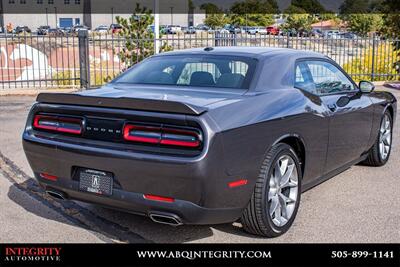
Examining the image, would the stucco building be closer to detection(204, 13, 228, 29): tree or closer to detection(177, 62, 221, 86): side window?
detection(204, 13, 228, 29): tree

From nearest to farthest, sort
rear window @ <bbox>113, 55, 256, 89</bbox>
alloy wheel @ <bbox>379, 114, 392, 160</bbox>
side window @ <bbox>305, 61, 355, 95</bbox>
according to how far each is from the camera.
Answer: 1. rear window @ <bbox>113, 55, 256, 89</bbox>
2. side window @ <bbox>305, 61, 355, 95</bbox>
3. alloy wheel @ <bbox>379, 114, 392, 160</bbox>

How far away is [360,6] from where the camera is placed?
85812mm

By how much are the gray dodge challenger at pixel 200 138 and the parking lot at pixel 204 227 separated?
29cm

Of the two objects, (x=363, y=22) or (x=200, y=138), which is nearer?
(x=200, y=138)

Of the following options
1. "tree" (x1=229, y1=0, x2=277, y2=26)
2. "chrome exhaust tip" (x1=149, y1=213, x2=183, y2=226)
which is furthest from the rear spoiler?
"tree" (x1=229, y1=0, x2=277, y2=26)

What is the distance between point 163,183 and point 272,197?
1072mm

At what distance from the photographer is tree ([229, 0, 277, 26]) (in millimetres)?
89562

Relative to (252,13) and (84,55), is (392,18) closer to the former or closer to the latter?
(84,55)

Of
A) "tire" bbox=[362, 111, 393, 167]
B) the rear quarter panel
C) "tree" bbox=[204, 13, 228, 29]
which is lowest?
"tire" bbox=[362, 111, 393, 167]

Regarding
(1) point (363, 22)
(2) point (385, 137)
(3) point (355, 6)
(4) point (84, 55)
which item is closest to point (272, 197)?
(2) point (385, 137)

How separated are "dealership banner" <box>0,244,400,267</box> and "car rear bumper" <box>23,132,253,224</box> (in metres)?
0.31

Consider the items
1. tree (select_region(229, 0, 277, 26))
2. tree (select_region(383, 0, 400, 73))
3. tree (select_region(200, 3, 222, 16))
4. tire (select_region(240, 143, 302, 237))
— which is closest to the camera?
tire (select_region(240, 143, 302, 237))

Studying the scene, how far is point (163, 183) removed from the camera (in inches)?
146

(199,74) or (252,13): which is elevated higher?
(252,13)
